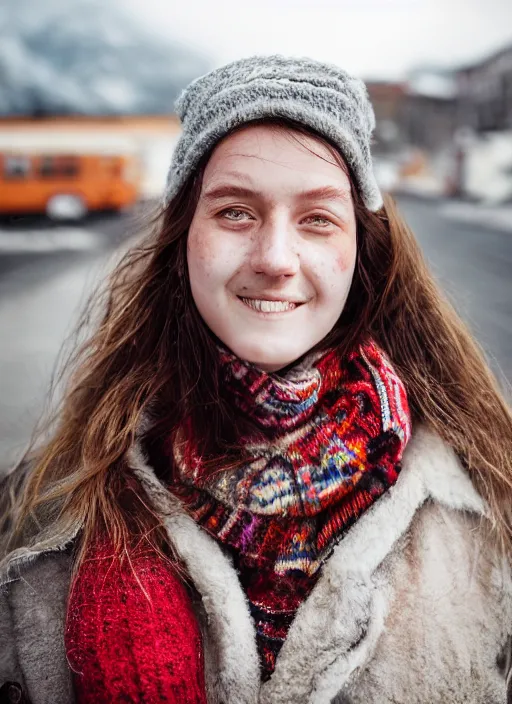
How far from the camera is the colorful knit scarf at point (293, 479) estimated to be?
0.90 m

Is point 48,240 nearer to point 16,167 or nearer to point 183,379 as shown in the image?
point 16,167

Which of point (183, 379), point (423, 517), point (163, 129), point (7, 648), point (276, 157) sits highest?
point (163, 129)

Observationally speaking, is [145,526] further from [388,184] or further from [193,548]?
[388,184]

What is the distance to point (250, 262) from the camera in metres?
0.87

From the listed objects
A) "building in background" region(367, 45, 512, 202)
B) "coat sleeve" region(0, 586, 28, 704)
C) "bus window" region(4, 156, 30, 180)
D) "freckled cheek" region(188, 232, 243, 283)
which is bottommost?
"coat sleeve" region(0, 586, 28, 704)

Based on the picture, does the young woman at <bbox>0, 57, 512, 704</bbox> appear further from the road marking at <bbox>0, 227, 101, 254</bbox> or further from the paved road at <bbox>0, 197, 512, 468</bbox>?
the road marking at <bbox>0, 227, 101, 254</bbox>

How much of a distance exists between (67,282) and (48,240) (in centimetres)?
14

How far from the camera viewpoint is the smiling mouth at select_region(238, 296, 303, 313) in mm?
886

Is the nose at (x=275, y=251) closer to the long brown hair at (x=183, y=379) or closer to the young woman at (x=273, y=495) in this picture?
the young woman at (x=273, y=495)

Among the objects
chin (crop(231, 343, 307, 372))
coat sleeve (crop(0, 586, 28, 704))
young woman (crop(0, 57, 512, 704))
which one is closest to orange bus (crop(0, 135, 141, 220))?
young woman (crop(0, 57, 512, 704))

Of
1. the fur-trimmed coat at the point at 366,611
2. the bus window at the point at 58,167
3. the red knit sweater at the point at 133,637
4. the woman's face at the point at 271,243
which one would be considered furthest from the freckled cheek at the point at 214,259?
the bus window at the point at 58,167

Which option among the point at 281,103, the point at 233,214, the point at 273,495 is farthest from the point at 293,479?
the point at 281,103

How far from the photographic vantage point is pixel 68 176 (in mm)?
1502

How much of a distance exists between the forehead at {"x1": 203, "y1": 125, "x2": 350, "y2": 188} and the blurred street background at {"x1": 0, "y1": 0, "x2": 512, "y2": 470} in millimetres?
563
